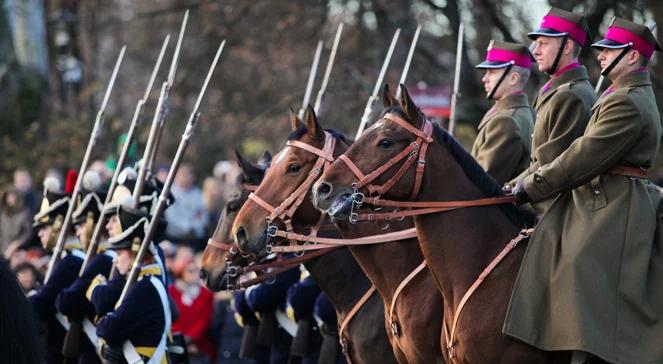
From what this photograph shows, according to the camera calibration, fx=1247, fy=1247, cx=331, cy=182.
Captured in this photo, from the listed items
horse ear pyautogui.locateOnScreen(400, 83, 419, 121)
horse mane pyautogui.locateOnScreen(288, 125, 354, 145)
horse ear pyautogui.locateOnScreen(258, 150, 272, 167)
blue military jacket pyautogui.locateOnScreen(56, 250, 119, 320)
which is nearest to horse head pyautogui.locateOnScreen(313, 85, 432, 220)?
horse ear pyautogui.locateOnScreen(400, 83, 419, 121)

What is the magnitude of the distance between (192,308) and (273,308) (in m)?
4.86

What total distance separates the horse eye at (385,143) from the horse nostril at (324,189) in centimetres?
38

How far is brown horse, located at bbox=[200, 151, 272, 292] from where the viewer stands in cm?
871

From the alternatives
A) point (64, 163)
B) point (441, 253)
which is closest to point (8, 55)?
point (64, 163)

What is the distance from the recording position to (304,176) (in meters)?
8.19

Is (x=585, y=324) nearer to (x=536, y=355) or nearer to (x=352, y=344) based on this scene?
(x=536, y=355)

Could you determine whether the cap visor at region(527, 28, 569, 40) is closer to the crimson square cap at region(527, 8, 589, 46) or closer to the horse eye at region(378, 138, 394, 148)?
the crimson square cap at region(527, 8, 589, 46)

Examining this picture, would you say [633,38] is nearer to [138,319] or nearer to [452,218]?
[452,218]

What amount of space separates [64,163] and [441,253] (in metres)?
14.7

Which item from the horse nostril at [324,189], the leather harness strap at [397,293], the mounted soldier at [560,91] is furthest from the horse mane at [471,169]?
the leather harness strap at [397,293]

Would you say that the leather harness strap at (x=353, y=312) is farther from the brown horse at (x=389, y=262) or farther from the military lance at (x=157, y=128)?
the military lance at (x=157, y=128)

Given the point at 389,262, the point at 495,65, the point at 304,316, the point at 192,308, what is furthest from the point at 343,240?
the point at 192,308

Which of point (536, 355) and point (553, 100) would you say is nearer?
point (536, 355)

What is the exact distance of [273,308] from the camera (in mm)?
10367
